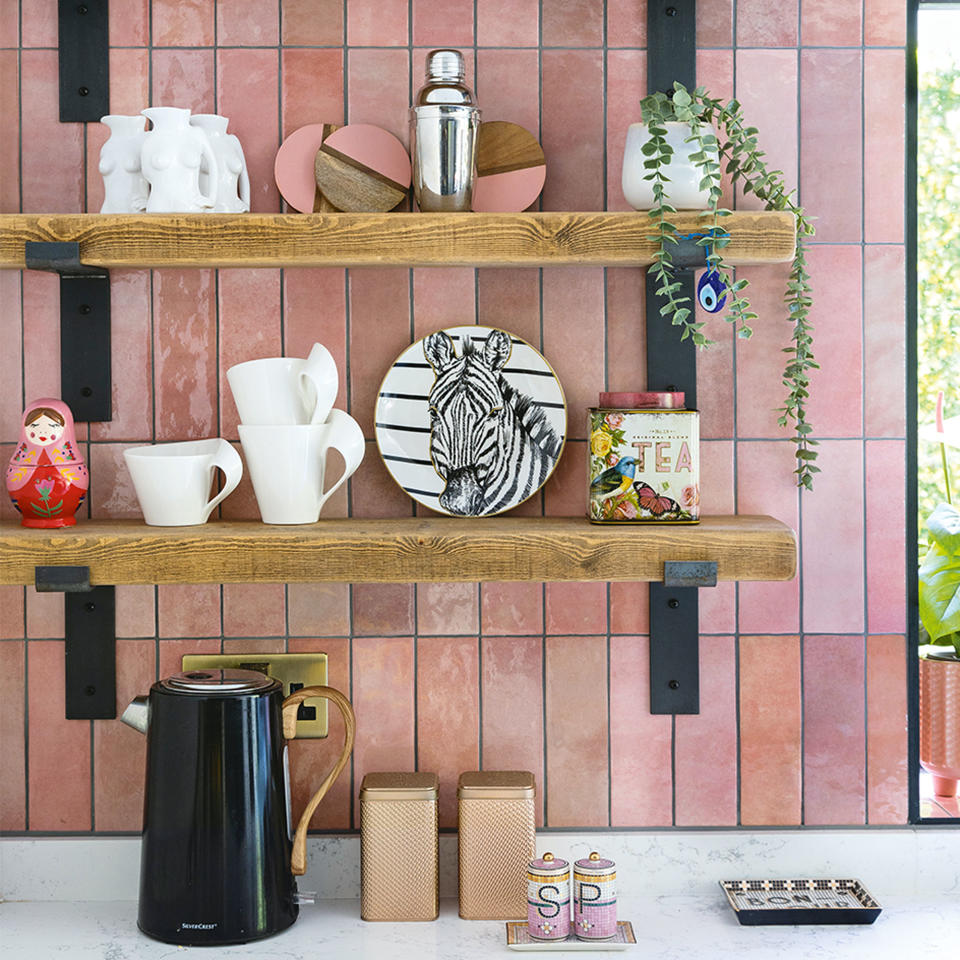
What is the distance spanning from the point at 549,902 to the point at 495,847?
0.11m

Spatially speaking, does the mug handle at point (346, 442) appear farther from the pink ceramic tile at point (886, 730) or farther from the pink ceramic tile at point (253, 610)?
the pink ceramic tile at point (886, 730)

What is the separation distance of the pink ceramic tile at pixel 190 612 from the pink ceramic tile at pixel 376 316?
34cm

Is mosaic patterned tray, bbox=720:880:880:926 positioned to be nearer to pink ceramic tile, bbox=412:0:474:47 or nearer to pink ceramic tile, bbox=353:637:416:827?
pink ceramic tile, bbox=353:637:416:827

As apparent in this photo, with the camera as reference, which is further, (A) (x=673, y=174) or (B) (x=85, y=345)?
(B) (x=85, y=345)

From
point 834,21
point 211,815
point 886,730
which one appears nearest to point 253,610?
point 211,815

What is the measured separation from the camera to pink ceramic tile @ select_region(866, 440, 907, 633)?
1.56 m

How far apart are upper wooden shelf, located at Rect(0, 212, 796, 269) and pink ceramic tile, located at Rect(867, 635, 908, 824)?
63 centimetres

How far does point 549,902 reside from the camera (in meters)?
1.35

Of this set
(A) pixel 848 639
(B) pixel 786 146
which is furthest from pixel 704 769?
(B) pixel 786 146

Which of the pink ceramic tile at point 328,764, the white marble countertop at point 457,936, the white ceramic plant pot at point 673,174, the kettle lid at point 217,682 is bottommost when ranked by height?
the white marble countertop at point 457,936

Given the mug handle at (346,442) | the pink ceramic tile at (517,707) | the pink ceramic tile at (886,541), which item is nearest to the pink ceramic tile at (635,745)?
the pink ceramic tile at (517,707)

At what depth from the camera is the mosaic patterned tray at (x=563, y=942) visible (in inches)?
52.7

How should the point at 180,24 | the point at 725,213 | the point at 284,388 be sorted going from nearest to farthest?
the point at 725,213 → the point at 284,388 → the point at 180,24

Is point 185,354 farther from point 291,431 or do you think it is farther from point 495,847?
point 495,847
